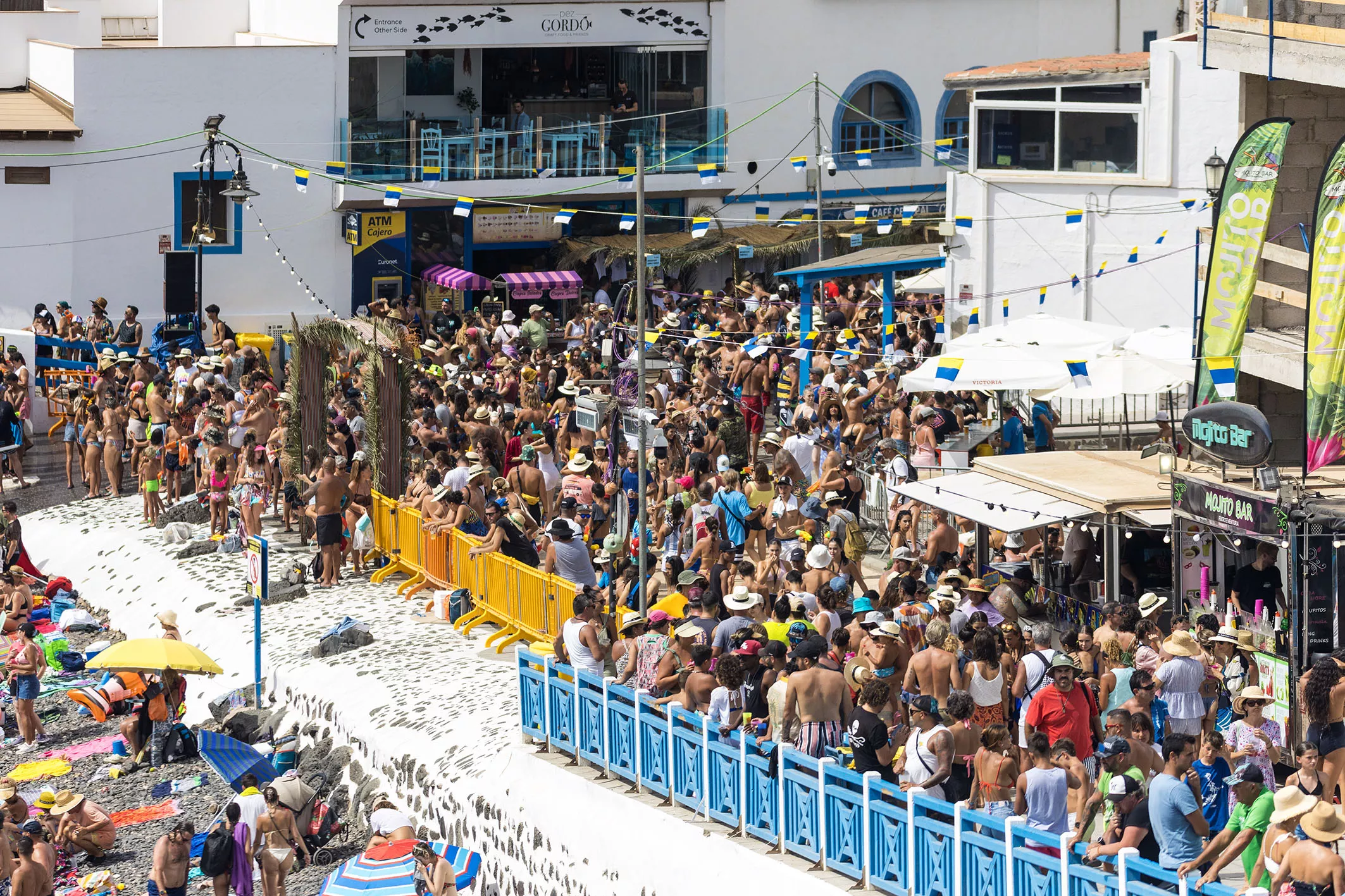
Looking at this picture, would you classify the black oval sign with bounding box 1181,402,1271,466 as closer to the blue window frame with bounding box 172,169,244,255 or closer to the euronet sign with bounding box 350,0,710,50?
the euronet sign with bounding box 350,0,710,50

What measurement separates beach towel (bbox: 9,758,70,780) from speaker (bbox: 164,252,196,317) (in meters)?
12.3

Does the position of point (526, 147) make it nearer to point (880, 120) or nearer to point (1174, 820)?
point (880, 120)

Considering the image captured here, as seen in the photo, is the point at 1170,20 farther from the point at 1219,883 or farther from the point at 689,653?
the point at 1219,883

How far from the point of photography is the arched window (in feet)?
125

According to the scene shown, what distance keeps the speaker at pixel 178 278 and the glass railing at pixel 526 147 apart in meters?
4.69

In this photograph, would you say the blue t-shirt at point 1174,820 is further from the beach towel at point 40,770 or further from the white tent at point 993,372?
the beach towel at point 40,770

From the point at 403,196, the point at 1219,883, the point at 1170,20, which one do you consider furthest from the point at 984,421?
the point at 1170,20

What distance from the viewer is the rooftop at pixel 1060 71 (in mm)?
24375

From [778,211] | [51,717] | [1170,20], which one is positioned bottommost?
[51,717]

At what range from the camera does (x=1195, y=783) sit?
11.0m

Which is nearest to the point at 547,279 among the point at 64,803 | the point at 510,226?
the point at 510,226

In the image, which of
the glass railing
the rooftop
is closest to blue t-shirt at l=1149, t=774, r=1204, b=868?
the rooftop

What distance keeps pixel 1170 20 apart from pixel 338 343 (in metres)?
20.1

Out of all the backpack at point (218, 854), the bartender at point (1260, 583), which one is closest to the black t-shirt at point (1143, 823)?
the bartender at point (1260, 583)
